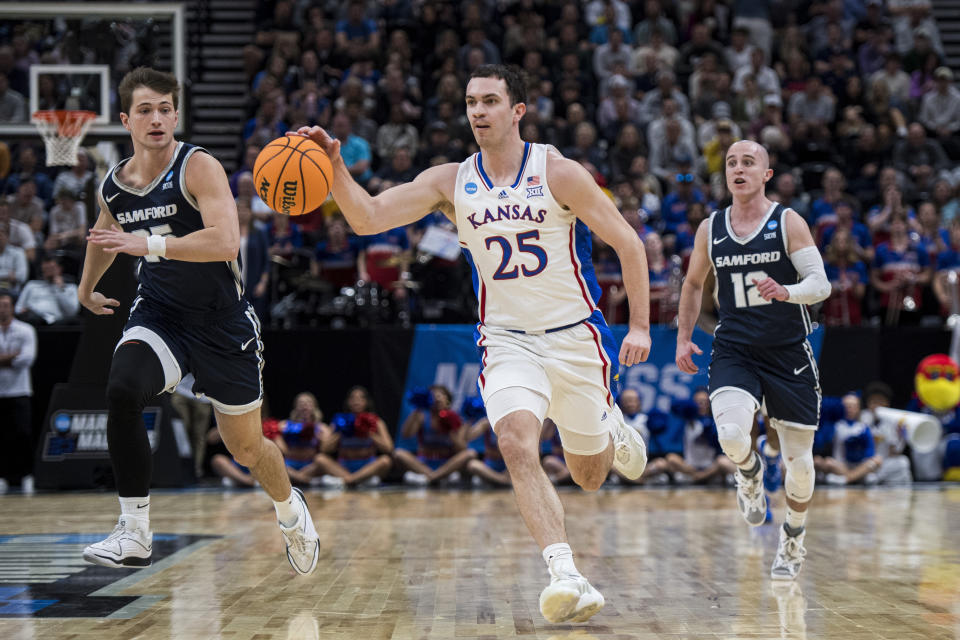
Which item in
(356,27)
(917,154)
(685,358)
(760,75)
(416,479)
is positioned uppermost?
(356,27)

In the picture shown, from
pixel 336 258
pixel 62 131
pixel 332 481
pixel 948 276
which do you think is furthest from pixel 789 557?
pixel 948 276

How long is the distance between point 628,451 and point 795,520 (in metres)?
1.15

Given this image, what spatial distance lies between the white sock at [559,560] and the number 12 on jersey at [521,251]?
130cm

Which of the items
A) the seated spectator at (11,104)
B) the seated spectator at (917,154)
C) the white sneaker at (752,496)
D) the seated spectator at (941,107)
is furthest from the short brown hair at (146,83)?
the seated spectator at (941,107)

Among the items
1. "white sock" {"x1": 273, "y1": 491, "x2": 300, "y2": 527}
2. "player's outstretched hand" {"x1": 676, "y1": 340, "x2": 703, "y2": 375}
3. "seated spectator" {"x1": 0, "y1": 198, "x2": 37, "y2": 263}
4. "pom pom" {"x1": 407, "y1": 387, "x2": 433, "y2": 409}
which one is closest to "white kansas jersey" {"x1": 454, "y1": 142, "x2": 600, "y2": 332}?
"player's outstretched hand" {"x1": 676, "y1": 340, "x2": 703, "y2": 375}

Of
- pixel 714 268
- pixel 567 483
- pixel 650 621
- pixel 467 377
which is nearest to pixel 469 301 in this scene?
pixel 467 377

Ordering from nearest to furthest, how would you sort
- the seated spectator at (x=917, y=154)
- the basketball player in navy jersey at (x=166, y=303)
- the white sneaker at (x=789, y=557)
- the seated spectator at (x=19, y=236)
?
the basketball player in navy jersey at (x=166, y=303)
the white sneaker at (x=789, y=557)
the seated spectator at (x=19, y=236)
the seated spectator at (x=917, y=154)

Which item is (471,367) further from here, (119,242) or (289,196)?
(119,242)

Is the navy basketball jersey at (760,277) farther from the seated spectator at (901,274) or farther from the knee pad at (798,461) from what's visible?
the seated spectator at (901,274)

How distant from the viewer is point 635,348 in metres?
5.13

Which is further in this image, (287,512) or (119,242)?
(287,512)

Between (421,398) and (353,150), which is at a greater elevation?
(353,150)

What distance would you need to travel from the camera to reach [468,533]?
867 cm

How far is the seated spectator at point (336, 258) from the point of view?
13914 millimetres
